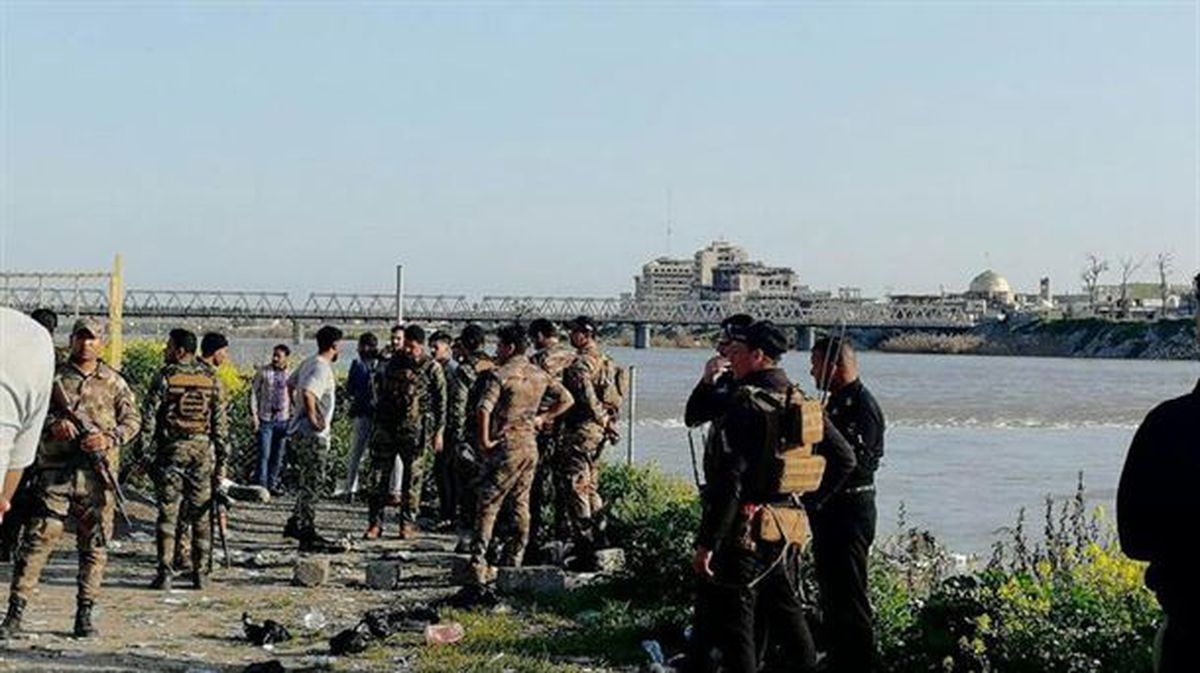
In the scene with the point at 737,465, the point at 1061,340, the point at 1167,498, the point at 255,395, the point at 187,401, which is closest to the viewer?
the point at 1167,498

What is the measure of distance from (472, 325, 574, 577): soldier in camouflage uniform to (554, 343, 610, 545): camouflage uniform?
0.92 meters

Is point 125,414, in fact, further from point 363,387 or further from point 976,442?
point 976,442

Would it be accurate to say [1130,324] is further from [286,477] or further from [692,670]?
[692,670]

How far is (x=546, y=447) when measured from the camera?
13.4 metres

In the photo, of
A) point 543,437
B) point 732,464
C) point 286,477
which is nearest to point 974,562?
point 543,437

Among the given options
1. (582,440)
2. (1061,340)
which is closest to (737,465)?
(582,440)

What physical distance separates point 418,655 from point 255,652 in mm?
981

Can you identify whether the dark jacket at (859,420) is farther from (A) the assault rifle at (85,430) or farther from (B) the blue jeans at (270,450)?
(B) the blue jeans at (270,450)

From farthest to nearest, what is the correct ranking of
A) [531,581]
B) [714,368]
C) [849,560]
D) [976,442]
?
[976,442] → [531,581] → [714,368] → [849,560]

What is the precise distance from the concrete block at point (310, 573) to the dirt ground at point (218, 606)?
2.8 inches

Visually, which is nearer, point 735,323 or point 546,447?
point 735,323

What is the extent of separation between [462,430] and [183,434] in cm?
458

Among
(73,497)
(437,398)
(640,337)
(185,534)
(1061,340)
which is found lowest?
(185,534)

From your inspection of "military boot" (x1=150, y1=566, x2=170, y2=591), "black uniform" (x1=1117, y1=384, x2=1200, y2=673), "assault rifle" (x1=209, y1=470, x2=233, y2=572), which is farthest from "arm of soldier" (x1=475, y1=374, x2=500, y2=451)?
"black uniform" (x1=1117, y1=384, x2=1200, y2=673)
